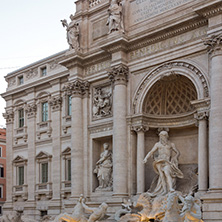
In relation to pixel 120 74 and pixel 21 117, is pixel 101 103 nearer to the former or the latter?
pixel 120 74

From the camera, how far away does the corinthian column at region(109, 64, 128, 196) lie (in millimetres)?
22312

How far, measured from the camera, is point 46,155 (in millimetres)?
28938

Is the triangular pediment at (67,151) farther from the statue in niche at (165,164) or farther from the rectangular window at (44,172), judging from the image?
the statue in niche at (165,164)

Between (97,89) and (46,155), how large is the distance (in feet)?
21.9

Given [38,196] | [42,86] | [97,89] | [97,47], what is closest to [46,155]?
[38,196]

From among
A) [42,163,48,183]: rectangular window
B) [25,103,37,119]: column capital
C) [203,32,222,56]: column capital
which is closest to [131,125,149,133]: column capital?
[203,32,222,56]: column capital

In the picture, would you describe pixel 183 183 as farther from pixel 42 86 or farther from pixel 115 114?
pixel 42 86

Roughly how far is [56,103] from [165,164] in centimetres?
1024

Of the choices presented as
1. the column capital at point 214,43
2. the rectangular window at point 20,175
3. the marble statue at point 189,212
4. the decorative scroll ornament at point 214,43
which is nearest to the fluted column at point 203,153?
the column capital at point 214,43

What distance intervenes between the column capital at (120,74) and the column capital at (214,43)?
16.8 feet

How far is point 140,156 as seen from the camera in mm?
22172

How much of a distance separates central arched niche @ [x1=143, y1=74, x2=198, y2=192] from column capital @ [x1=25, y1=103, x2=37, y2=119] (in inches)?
408

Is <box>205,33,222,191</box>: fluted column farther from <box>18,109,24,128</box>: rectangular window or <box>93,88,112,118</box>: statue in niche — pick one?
<box>18,109,24,128</box>: rectangular window

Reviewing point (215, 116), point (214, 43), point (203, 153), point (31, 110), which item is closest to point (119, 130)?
point (203, 153)
